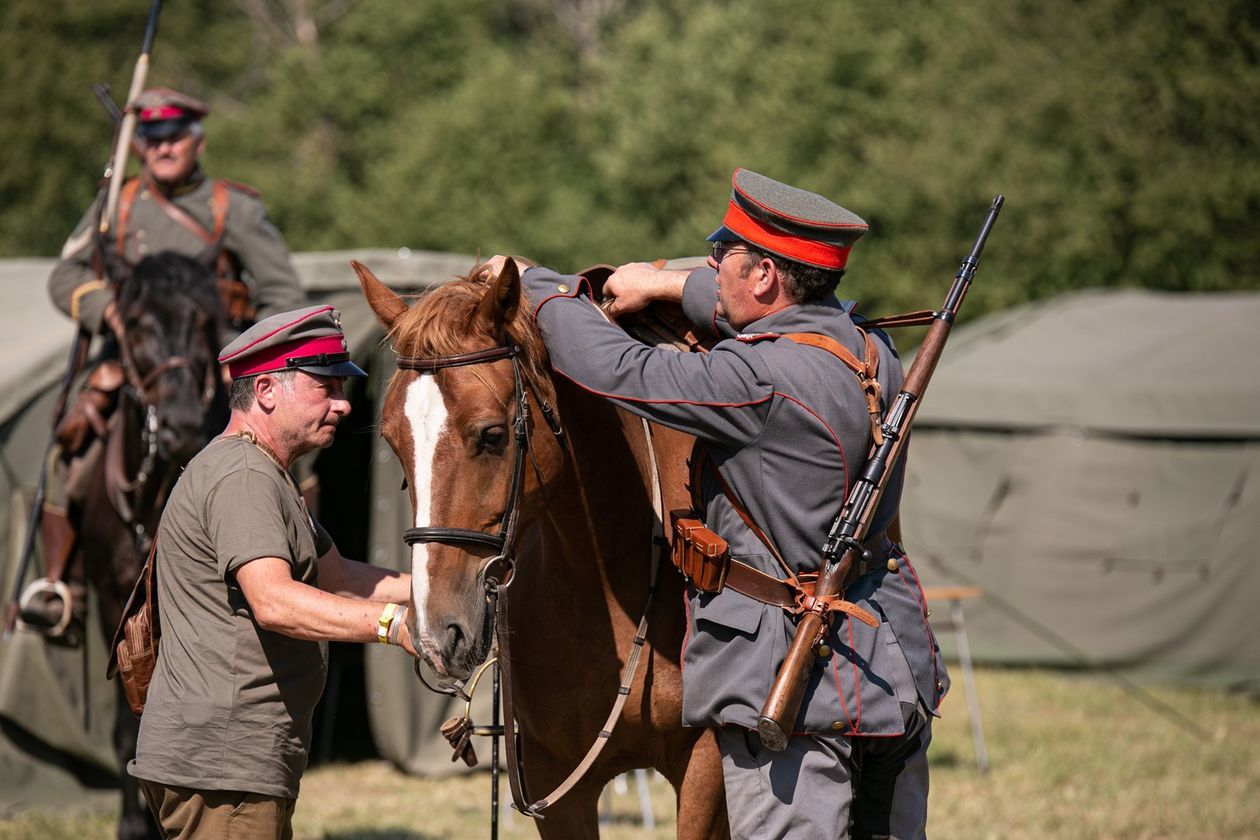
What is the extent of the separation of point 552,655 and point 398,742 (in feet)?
15.4

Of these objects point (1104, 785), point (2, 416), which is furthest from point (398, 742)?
point (1104, 785)

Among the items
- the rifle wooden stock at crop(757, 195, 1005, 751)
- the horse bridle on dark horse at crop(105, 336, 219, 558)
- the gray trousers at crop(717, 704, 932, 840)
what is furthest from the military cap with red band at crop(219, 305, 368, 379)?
the horse bridle on dark horse at crop(105, 336, 219, 558)

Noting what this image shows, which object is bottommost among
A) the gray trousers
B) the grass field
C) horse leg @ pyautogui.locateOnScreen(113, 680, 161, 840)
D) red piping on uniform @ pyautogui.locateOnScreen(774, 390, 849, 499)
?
the grass field

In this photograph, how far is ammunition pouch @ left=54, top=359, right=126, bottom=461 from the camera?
642 centimetres

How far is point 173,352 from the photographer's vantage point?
589 centimetres

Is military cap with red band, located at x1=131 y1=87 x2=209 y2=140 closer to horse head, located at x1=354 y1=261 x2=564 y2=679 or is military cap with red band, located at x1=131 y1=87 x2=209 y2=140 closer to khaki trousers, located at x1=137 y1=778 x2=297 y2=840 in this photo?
horse head, located at x1=354 y1=261 x2=564 y2=679

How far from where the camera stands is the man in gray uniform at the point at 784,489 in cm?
315

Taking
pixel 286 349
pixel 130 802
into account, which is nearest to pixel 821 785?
pixel 286 349

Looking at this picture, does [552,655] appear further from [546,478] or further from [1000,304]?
[1000,304]

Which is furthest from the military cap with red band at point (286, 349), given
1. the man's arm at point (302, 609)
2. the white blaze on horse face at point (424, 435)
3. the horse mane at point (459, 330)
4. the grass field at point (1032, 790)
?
the grass field at point (1032, 790)

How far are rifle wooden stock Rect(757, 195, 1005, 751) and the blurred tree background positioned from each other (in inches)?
652

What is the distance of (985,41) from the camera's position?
22.1 m

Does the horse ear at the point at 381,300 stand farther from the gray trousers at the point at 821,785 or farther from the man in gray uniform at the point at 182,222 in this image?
the man in gray uniform at the point at 182,222

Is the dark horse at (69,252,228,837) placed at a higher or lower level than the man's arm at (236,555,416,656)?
lower
